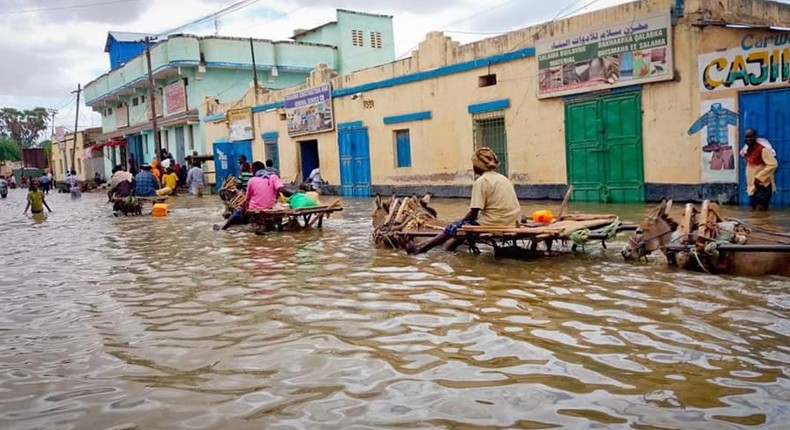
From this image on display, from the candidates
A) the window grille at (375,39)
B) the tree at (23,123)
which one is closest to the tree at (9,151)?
the tree at (23,123)

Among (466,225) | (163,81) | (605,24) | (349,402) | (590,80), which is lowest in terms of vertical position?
(349,402)

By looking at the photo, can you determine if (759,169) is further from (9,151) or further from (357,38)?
(9,151)

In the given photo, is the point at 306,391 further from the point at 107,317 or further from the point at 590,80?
the point at 590,80

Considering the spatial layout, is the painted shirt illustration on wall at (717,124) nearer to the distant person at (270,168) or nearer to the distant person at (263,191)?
the distant person at (263,191)

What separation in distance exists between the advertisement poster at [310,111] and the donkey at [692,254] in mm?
17175

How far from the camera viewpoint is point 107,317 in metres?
5.81

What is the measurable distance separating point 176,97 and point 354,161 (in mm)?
16150

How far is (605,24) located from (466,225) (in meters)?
8.16

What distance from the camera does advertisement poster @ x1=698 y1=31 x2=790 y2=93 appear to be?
443 inches

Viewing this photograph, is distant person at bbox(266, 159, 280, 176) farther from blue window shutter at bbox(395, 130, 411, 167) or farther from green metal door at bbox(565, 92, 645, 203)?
green metal door at bbox(565, 92, 645, 203)

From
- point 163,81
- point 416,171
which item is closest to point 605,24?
point 416,171

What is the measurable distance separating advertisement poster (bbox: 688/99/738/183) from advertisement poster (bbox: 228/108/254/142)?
1970 cm

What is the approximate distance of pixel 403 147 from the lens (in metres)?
20.5

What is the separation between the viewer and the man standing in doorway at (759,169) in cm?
1052
